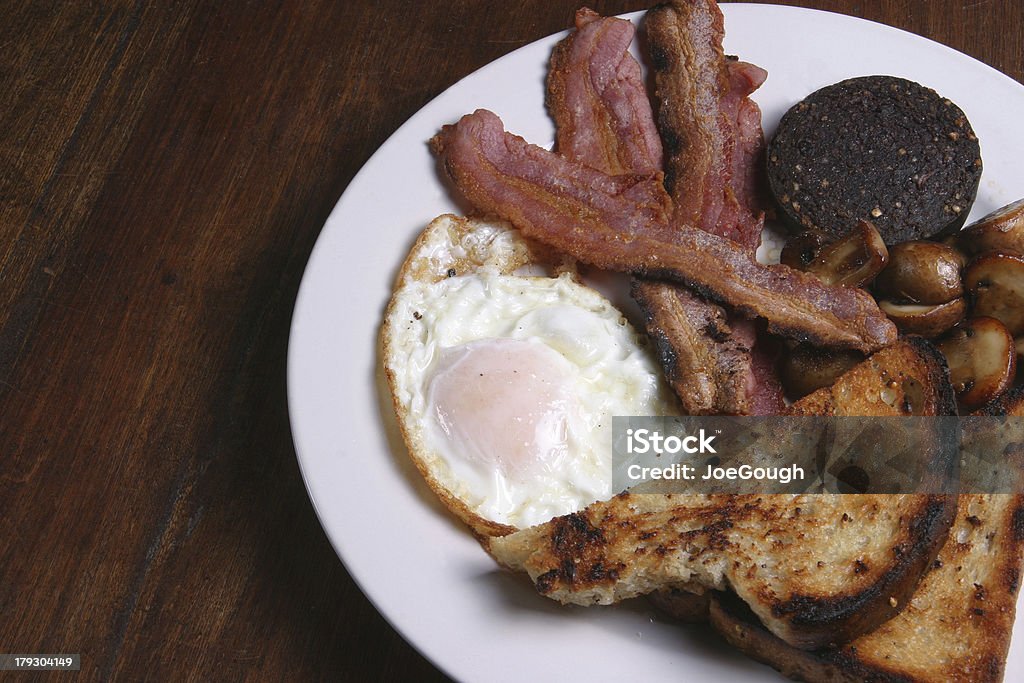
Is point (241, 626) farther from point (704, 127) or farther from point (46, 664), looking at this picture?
point (704, 127)

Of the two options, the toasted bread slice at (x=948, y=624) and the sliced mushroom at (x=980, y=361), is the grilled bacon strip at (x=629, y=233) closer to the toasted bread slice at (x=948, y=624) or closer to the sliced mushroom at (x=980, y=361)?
the sliced mushroom at (x=980, y=361)

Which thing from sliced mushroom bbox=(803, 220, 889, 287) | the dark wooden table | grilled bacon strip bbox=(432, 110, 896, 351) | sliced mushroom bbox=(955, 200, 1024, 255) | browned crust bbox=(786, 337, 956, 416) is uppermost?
sliced mushroom bbox=(955, 200, 1024, 255)

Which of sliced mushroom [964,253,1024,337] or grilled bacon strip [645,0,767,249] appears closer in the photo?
sliced mushroom [964,253,1024,337]

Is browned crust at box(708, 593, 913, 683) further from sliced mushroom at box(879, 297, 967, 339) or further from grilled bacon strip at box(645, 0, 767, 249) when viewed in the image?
grilled bacon strip at box(645, 0, 767, 249)

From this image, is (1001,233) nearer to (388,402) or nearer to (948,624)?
(948,624)

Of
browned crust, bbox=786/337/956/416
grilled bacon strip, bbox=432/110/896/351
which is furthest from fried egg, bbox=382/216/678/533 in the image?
browned crust, bbox=786/337/956/416

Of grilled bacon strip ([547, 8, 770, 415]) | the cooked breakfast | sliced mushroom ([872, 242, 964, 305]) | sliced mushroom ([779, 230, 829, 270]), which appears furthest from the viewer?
grilled bacon strip ([547, 8, 770, 415])
